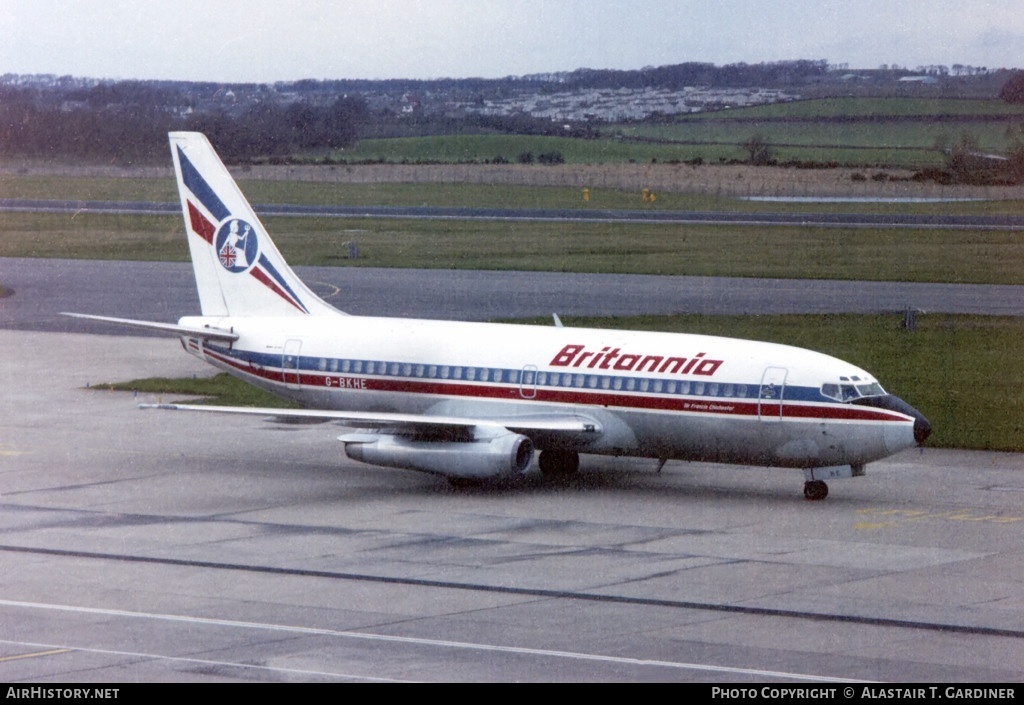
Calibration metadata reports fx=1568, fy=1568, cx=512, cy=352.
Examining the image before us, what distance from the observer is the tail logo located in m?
42.2

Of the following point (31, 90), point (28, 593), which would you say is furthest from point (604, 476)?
point (31, 90)

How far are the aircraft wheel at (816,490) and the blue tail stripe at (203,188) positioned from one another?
1746 centimetres

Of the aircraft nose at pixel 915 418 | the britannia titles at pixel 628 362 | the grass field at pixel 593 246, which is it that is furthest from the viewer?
the grass field at pixel 593 246

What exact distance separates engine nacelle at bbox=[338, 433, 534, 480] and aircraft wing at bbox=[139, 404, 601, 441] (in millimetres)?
349

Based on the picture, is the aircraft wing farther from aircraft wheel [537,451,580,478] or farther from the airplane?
aircraft wheel [537,451,580,478]

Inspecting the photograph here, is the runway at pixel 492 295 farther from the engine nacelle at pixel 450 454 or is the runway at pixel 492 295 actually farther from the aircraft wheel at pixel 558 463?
the engine nacelle at pixel 450 454

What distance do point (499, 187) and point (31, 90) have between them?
7070cm

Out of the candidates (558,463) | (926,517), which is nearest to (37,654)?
(558,463)

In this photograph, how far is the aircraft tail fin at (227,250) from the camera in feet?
138

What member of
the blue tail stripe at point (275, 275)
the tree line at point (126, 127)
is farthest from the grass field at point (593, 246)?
the blue tail stripe at point (275, 275)

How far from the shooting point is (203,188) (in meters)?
42.7

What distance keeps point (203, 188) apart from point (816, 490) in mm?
18521

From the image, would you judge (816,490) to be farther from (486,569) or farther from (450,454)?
(486,569)
